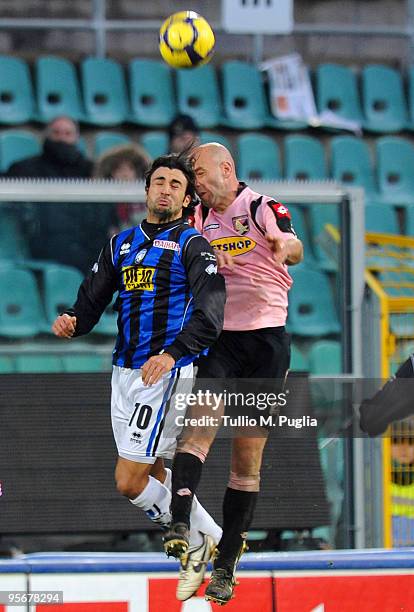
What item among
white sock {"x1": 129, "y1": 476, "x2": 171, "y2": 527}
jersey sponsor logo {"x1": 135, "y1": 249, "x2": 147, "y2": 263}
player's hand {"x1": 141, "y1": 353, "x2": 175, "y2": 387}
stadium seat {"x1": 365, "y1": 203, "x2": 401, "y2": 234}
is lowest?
white sock {"x1": 129, "y1": 476, "x2": 171, "y2": 527}

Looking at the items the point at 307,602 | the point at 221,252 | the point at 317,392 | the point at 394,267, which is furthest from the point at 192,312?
the point at 394,267

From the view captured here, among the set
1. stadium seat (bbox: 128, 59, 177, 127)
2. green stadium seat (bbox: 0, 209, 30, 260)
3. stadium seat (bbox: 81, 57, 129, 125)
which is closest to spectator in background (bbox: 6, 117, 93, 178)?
green stadium seat (bbox: 0, 209, 30, 260)

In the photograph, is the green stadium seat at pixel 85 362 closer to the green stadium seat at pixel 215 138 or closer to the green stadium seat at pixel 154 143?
the green stadium seat at pixel 154 143

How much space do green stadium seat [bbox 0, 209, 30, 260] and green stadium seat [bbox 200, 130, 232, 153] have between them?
393cm

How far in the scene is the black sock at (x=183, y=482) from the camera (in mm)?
5840

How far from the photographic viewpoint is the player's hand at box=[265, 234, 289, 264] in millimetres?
5625

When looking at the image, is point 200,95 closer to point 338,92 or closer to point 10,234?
point 338,92

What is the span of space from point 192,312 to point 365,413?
137 cm

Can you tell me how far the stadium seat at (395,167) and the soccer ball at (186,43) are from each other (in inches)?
224

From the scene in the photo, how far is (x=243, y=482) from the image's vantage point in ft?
20.4

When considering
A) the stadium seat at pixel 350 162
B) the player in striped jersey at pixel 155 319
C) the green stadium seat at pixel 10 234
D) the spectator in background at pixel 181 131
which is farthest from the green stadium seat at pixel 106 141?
the player in striped jersey at pixel 155 319

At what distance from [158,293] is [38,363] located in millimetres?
1694

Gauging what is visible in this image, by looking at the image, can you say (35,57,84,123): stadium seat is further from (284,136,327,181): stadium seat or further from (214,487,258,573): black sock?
(214,487,258,573): black sock

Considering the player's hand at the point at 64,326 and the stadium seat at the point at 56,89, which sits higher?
the stadium seat at the point at 56,89
